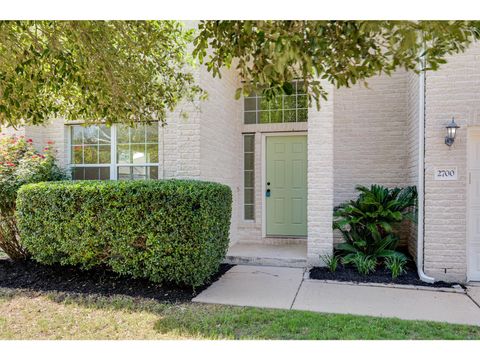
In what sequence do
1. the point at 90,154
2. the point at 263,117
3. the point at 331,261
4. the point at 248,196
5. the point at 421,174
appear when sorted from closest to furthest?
the point at 421,174, the point at 331,261, the point at 90,154, the point at 263,117, the point at 248,196

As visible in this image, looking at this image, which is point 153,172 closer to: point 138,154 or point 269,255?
point 138,154

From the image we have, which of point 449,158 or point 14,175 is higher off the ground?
point 449,158

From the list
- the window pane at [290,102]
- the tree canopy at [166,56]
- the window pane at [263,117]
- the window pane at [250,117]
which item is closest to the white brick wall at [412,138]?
the tree canopy at [166,56]

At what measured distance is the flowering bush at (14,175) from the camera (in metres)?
5.91

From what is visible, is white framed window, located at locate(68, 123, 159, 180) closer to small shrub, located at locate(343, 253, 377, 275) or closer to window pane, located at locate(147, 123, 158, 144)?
window pane, located at locate(147, 123, 158, 144)

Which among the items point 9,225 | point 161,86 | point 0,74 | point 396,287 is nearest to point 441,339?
point 396,287

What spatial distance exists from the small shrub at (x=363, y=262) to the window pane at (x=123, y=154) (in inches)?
171

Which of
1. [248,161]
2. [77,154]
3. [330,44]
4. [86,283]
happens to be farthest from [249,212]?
[330,44]

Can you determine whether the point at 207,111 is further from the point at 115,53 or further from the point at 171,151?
the point at 115,53

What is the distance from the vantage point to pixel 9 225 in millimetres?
6066

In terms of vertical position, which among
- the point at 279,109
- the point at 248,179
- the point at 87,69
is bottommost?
the point at 248,179

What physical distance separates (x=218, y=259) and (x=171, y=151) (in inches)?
87.3

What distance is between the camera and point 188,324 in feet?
12.5

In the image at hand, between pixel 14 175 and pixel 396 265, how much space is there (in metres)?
6.43
